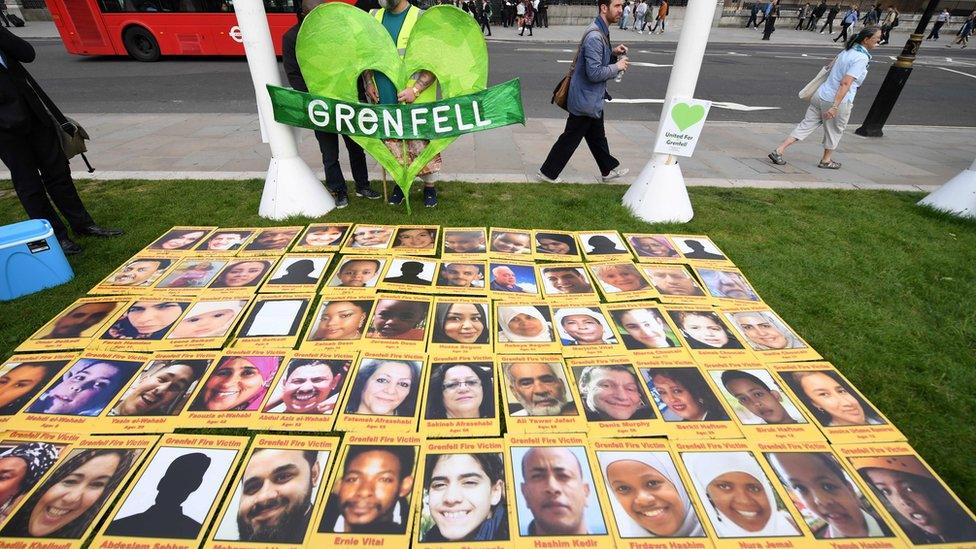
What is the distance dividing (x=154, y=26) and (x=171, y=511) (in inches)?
570

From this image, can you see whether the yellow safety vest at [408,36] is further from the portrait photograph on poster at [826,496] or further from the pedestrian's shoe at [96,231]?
the portrait photograph on poster at [826,496]

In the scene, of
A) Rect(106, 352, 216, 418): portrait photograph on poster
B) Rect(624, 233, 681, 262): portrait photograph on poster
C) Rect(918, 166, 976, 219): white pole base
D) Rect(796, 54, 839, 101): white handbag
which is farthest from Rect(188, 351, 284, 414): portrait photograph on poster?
Rect(796, 54, 839, 101): white handbag

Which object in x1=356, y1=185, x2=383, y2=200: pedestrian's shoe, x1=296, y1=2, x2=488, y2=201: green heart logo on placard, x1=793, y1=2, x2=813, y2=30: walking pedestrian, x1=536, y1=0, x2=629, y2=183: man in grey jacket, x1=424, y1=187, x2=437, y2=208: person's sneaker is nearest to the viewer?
x1=296, y1=2, x2=488, y2=201: green heart logo on placard

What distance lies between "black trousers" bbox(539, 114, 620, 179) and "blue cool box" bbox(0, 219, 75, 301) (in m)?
4.09

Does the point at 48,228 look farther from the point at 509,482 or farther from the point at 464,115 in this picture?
the point at 509,482

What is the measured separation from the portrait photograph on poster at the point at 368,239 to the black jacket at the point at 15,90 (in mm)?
2174

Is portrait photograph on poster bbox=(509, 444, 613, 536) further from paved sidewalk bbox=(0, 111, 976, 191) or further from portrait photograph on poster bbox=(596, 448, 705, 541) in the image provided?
paved sidewalk bbox=(0, 111, 976, 191)

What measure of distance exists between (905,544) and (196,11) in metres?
15.6

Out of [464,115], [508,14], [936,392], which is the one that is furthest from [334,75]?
[508,14]

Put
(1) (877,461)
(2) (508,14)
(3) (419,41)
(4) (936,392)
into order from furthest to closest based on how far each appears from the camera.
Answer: (2) (508,14)
(3) (419,41)
(4) (936,392)
(1) (877,461)

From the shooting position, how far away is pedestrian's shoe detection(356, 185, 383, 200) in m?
4.32

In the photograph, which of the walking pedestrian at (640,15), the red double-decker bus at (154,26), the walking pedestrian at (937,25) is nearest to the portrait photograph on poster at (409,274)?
the red double-decker bus at (154,26)

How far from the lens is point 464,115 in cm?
338

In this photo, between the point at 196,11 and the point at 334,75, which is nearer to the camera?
the point at 334,75
